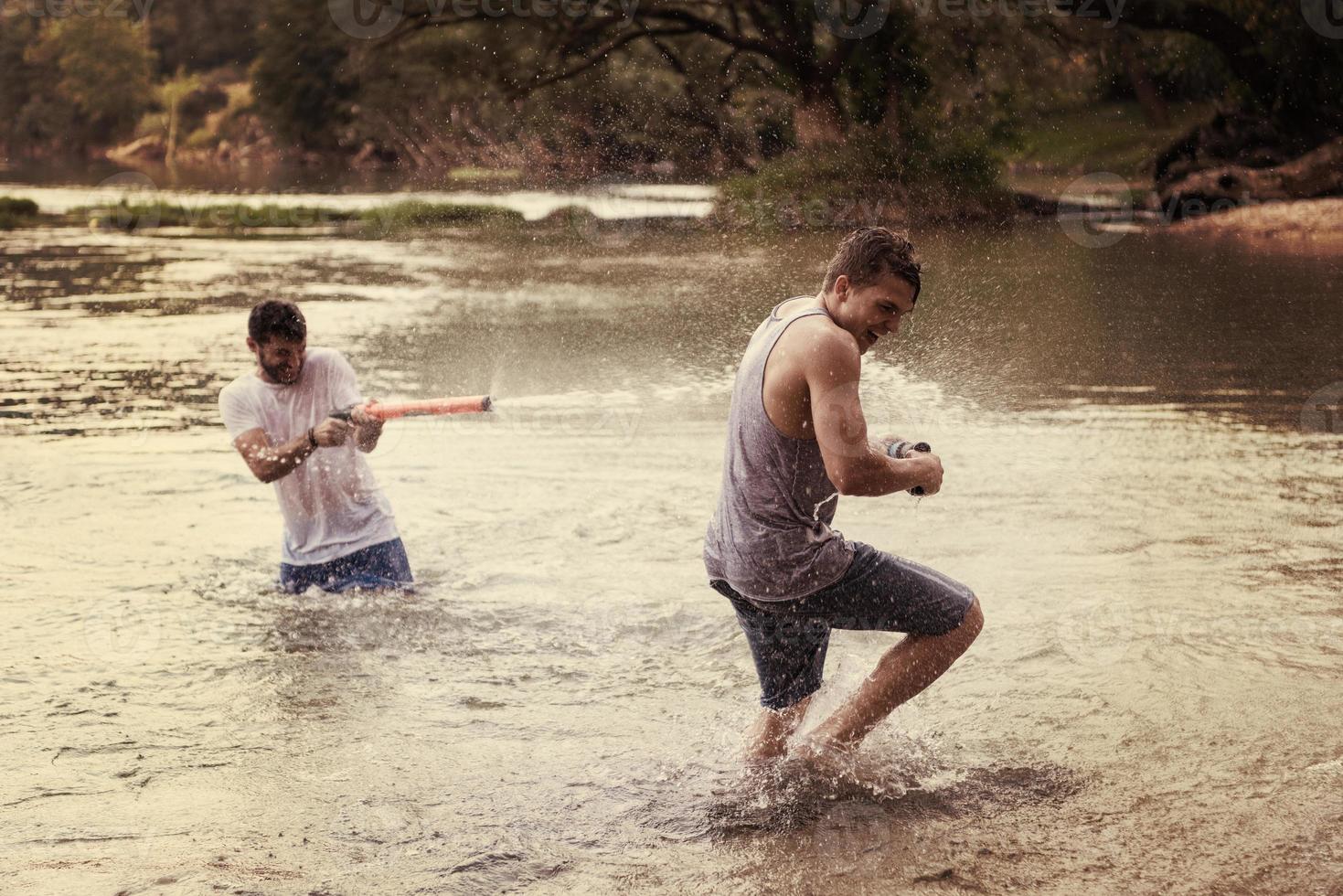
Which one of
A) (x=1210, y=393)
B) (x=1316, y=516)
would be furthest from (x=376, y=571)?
(x=1210, y=393)

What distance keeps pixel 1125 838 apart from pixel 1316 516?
386cm

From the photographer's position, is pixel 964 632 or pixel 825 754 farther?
pixel 825 754

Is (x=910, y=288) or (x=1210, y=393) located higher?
(x=910, y=288)

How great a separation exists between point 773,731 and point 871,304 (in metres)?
1.39

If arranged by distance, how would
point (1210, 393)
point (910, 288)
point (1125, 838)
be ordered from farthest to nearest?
point (1210, 393) < point (1125, 838) < point (910, 288)

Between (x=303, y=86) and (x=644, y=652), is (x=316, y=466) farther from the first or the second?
(x=303, y=86)

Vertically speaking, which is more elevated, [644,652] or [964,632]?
[964,632]

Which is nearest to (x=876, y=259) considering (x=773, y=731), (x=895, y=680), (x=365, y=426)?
(x=895, y=680)

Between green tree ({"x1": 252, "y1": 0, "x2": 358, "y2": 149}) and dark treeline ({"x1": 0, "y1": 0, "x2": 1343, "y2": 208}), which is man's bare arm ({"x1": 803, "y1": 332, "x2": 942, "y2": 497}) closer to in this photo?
Result: dark treeline ({"x1": 0, "y1": 0, "x2": 1343, "y2": 208})

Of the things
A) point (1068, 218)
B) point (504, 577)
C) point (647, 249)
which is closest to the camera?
point (504, 577)

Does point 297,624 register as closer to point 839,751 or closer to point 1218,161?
point 839,751

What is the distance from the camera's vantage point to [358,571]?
6.12 m

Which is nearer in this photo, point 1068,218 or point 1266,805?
point 1266,805

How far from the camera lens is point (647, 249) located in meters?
23.1
